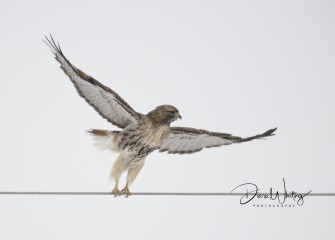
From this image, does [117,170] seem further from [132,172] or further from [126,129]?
[126,129]

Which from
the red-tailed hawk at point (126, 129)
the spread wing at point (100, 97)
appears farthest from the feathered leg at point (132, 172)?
the spread wing at point (100, 97)

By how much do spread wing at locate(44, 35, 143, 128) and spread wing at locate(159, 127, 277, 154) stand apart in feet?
2.01

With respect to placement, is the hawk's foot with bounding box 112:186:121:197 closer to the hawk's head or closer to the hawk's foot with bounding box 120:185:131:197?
the hawk's foot with bounding box 120:185:131:197

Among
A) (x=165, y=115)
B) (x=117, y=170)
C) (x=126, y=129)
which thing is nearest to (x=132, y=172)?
(x=117, y=170)

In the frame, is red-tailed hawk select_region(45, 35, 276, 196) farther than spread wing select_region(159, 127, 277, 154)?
No

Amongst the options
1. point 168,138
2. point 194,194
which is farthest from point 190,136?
point 194,194

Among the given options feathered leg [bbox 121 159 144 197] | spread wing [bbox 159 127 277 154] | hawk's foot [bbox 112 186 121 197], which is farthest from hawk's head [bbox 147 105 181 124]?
hawk's foot [bbox 112 186 121 197]

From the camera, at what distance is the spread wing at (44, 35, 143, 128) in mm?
5180

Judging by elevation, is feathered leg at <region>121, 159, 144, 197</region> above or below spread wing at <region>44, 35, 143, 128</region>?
below

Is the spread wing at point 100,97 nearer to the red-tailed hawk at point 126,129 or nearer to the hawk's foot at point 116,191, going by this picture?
the red-tailed hawk at point 126,129

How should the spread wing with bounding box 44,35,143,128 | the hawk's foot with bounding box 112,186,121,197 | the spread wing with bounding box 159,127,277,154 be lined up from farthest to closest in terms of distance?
the spread wing with bounding box 159,127,277,154 < the hawk's foot with bounding box 112,186,121,197 < the spread wing with bounding box 44,35,143,128

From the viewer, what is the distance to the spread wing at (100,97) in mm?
5180

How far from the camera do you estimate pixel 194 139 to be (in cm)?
613

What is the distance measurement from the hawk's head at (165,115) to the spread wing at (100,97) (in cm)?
21
